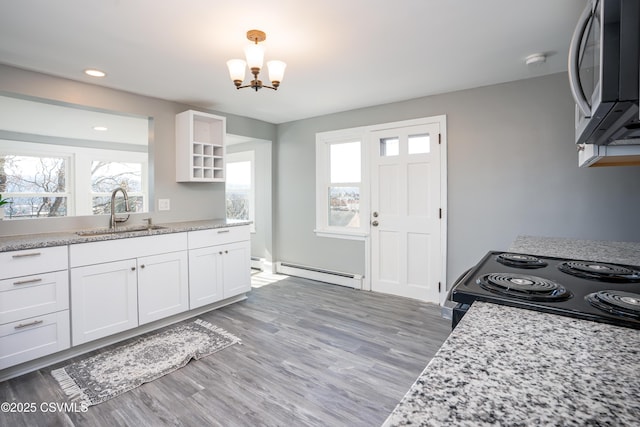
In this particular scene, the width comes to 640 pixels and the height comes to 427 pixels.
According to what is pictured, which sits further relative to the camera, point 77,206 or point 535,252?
point 77,206

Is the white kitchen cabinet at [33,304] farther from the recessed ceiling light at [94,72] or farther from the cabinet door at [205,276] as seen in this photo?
the recessed ceiling light at [94,72]

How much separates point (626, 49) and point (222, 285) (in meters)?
3.48

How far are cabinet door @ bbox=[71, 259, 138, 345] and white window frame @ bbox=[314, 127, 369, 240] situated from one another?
8.11 ft

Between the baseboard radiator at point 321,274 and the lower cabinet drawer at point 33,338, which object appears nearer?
the lower cabinet drawer at point 33,338

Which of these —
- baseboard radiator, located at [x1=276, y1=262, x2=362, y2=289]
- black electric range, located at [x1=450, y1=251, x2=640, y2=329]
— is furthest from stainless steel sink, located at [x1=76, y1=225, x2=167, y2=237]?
black electric range, located at [x1=450, y1=251, x2=640, y2=329]

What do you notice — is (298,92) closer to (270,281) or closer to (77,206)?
(270,281)

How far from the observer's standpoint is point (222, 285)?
11.5ft

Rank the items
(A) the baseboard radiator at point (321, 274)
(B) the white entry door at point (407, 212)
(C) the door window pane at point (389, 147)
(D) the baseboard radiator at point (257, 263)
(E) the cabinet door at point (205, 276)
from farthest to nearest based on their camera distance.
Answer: (D) the baseboard radiator at point (257, 263) → (A) the baseboard radiator at point (321, 274) → (C) the door window pane at point (389, 147) → (B) the white entry door at point (407, 212) → (E) the cabinet door at point (205, 276)

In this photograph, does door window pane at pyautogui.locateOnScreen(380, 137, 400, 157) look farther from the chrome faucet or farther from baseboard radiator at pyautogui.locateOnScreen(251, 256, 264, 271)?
the chrome faucet

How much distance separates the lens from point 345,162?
4.38 m

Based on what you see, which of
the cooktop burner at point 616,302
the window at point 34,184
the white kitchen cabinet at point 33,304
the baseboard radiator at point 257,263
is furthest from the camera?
the baseboard radiator at point 257,263

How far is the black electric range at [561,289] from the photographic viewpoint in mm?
867

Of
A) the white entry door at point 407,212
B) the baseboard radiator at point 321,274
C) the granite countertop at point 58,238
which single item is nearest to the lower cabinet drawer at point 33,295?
the granite countertop at point 58,238

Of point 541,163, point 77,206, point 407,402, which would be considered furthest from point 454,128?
point 77,206
